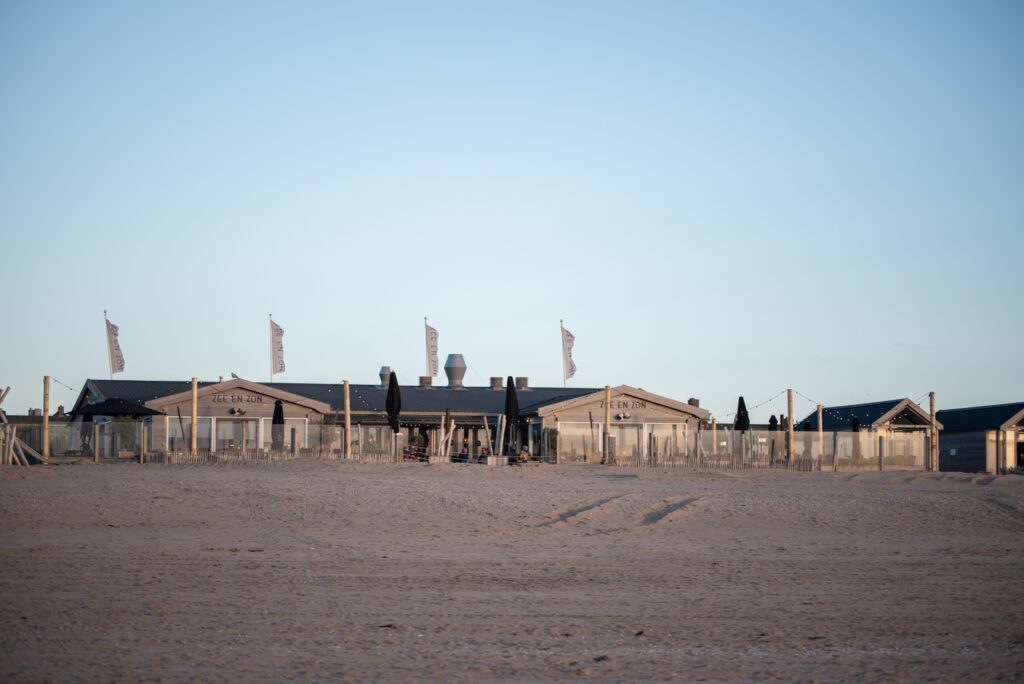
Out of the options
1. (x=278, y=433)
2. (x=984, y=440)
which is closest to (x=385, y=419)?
(x=278, y=433)

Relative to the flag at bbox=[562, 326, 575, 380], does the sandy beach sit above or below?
below

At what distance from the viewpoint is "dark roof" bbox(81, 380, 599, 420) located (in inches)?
1665

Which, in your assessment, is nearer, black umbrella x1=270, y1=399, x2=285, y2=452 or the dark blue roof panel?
black umbrella x1=270, y1=399, x2=285, y2=452

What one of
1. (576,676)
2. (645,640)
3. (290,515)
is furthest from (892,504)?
(576,676)

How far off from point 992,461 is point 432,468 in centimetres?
2983

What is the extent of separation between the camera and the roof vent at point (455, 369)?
54.2 m

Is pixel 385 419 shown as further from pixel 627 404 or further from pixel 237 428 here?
pixel 627 404

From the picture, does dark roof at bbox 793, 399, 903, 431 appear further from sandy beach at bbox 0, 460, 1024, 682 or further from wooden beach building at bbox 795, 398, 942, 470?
sandy beach at bbox 0, 460, 1024, 682

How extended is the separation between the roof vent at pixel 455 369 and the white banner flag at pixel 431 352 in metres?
1.31

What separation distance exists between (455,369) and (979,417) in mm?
26789

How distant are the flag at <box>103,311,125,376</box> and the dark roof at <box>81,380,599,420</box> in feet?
3.86

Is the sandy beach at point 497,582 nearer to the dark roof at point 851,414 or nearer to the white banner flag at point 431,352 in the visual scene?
the dark roof at point 851,414

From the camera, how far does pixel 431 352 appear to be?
5341 cm

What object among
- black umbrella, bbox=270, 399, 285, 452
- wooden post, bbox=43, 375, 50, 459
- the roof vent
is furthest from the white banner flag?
wooden post, bbox=43, 375, 50, 459
